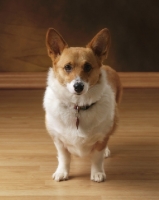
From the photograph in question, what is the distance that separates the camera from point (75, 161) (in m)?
2.09

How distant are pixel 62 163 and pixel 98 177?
197 mm

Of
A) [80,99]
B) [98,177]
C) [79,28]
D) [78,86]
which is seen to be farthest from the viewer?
[79,28]

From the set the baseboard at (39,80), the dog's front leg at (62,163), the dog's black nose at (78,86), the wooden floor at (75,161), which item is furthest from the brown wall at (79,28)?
the dog's black nose at (78,86)

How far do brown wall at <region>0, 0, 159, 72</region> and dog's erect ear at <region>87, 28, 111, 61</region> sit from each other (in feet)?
4.57

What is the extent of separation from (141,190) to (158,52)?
1.72 meters

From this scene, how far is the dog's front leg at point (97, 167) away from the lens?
1.89 meters

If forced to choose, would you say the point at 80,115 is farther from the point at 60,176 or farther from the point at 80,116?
the point at 60,176

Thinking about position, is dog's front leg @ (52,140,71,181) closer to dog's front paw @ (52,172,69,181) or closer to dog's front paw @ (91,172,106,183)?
dog's front paw @ (52,172,69,181)

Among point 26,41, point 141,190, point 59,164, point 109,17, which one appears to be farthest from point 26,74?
point 141,190

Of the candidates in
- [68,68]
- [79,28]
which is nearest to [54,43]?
[68,68]

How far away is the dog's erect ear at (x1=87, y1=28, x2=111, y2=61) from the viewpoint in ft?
5.88

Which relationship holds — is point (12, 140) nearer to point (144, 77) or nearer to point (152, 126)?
point (152, 126)

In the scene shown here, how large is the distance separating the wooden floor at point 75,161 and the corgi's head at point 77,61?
497 millimetres

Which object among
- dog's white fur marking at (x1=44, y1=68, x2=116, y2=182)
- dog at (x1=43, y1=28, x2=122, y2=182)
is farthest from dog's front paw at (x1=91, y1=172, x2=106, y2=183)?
dog's white fur marking at (x1=44, y1=68, x2=116, y2=182)
